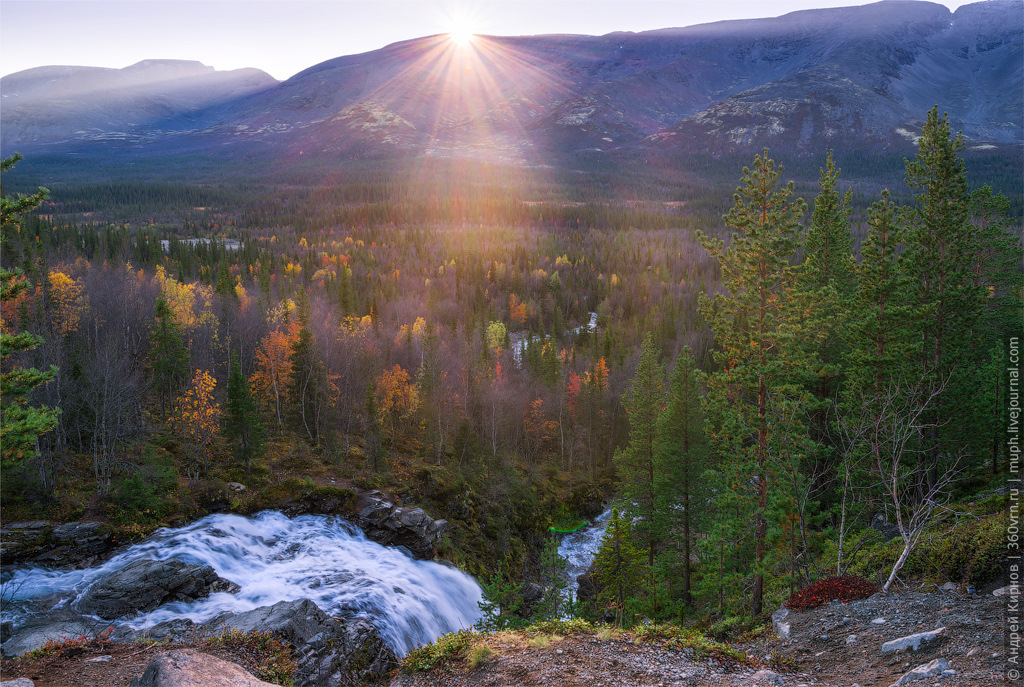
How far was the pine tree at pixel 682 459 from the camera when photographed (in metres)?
30.1

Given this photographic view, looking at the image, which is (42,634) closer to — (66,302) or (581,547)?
(66,302)

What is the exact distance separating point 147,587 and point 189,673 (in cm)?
1991

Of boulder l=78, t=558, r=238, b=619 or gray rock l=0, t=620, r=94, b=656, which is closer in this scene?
gray rock l=0, t=620, r=94, b=656

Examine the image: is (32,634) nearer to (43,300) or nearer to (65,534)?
(65,534)

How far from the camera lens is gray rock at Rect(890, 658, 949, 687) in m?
9.78

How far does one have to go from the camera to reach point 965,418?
1037 inches

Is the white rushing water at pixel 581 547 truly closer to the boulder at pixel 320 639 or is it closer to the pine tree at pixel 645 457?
the pine tree at pixel 645 457

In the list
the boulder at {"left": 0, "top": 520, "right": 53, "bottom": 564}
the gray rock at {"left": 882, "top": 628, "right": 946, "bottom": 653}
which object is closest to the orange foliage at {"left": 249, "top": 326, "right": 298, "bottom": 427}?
the boulder at {"left": 0, "top": 520, "right": 53, "bottom": 564}

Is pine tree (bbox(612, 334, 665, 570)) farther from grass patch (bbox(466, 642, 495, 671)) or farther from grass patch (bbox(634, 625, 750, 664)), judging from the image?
grass patch (bbox(466, 642, 495, 671))

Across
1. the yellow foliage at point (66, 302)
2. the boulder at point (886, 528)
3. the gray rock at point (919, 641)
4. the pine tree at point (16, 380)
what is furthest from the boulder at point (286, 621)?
the yellow foliage at point (66, 302)

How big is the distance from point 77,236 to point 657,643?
11926 centimetres

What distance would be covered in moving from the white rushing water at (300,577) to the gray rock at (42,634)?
1.49m

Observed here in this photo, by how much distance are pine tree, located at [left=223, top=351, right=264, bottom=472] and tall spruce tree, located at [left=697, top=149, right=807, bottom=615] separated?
34.1 metres

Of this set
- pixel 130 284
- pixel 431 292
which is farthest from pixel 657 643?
pixel 431 292
